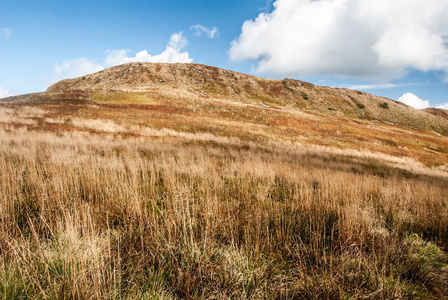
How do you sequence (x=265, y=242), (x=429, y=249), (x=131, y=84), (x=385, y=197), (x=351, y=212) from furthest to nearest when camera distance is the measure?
(x=131, y=84)
(x=385, y=197)
(x=351, y=212)
(x=429, y=249)
(x=265, y=242)

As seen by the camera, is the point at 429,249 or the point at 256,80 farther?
the point at 256,80

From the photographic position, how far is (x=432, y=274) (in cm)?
→ 296

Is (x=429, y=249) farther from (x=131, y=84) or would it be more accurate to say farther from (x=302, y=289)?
(x=131, y=84)

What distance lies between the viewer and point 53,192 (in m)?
4.21

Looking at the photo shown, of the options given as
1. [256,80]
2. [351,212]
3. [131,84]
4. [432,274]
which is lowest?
[432,274]

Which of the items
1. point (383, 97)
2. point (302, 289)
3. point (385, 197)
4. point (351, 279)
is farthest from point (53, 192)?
point (383, 97)

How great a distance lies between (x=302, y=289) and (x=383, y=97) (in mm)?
117541

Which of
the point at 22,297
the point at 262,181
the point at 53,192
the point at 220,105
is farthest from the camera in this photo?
the point at 220,105

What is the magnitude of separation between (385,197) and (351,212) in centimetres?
282

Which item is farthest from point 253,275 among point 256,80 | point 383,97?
point 383,97

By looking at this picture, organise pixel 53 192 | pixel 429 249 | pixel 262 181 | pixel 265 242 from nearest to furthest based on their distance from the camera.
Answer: pixel 265 242, pixel 429 249, pixel 53 192, pixel 262 181

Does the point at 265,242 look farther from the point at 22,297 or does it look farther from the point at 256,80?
the point at 256,80

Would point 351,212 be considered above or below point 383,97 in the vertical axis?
below

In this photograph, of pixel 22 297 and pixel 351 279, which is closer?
pixel 22 297
